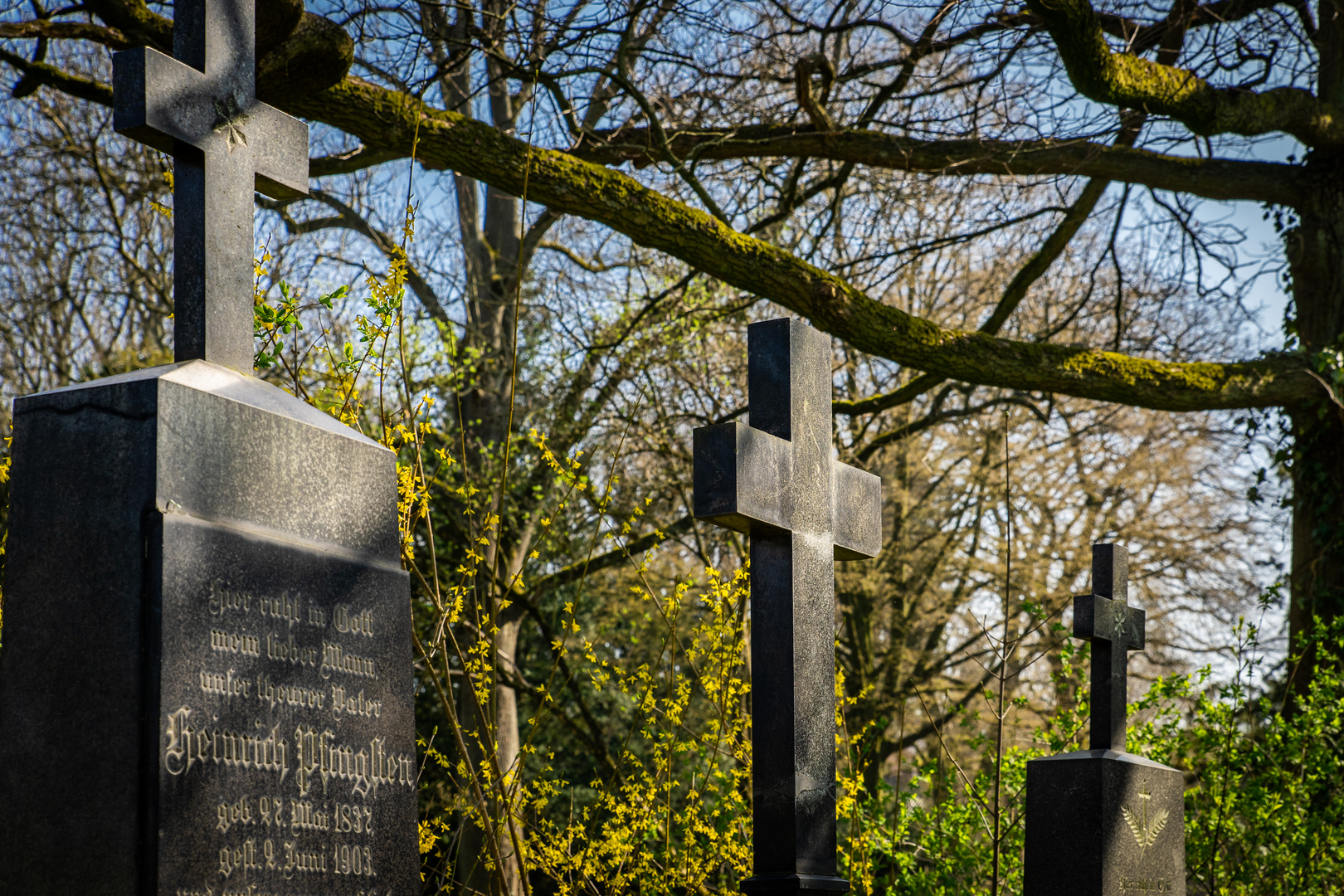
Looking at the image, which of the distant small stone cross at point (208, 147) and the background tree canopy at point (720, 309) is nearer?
the distant small stone cross at point (208, 147)

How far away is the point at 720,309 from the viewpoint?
9.66 m

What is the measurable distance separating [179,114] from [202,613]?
1.25 meters

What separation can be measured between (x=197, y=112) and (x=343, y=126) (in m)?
3.34

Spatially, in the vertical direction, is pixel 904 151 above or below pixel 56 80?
above

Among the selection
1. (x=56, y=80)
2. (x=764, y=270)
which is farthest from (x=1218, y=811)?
(x=56, y=80)

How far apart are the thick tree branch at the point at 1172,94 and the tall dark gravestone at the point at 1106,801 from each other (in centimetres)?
312

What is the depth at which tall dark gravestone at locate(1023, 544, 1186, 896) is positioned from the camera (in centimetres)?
501

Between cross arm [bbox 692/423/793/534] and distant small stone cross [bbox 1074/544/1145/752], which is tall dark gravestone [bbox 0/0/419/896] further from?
distant small stone cross [bbox 1074/544/1145/752]

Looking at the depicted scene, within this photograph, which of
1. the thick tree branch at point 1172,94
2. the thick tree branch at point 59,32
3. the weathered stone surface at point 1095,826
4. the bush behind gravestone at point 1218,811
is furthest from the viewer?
the thick tree branch at point 1172,94

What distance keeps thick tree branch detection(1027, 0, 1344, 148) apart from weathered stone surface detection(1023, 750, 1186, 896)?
395 centimetres

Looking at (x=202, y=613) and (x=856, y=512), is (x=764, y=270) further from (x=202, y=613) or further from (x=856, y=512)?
(x=202, y=613)

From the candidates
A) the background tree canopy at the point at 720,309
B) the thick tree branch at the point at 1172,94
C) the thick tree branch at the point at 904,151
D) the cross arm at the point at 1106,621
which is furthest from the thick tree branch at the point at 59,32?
the cross arm at the point at 1106,621

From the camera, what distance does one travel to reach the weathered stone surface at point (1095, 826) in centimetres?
499

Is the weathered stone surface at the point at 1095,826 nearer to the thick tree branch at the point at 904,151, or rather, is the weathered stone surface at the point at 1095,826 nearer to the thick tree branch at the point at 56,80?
the thick tree branch at the point at 904,151
